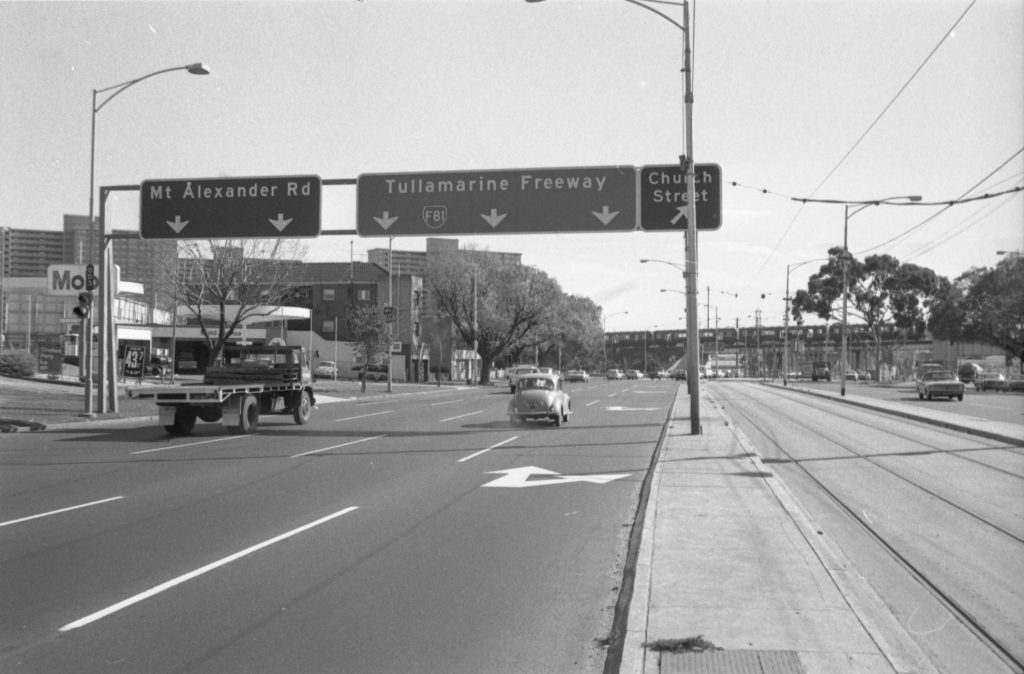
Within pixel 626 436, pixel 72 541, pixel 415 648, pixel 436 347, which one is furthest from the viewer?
pixel 436 347

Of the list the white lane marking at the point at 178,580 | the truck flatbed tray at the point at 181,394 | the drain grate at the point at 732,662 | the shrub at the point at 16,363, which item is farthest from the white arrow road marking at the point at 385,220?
the shrub at the point at 16,363

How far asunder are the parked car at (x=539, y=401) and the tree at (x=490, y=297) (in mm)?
43836

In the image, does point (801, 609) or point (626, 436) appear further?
point (626, 436)

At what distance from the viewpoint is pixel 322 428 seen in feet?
75.8

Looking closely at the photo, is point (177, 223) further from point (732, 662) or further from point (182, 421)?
point (732, 662)

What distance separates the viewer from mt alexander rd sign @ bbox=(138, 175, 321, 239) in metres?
23.1

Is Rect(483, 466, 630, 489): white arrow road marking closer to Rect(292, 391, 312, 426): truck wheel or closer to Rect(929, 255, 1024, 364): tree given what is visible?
Rect(292, 391, 312, 426): truck wheel

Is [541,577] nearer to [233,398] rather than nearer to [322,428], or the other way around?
[233,398]

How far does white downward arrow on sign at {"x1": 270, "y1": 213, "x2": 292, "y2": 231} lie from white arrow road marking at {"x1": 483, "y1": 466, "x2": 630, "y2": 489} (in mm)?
12014

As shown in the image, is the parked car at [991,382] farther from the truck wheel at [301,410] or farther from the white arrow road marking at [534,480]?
the white arrow road marking at [534,480]

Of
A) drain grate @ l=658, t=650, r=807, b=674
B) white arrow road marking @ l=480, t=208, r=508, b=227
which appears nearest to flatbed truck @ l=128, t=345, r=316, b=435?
white arrow road marking @ l=480, t=208, r=508, b=227

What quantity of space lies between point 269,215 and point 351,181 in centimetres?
243

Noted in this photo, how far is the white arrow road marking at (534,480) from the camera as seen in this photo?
12.5 m

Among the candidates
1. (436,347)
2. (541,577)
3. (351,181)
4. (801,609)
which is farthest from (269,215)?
(436,347)
